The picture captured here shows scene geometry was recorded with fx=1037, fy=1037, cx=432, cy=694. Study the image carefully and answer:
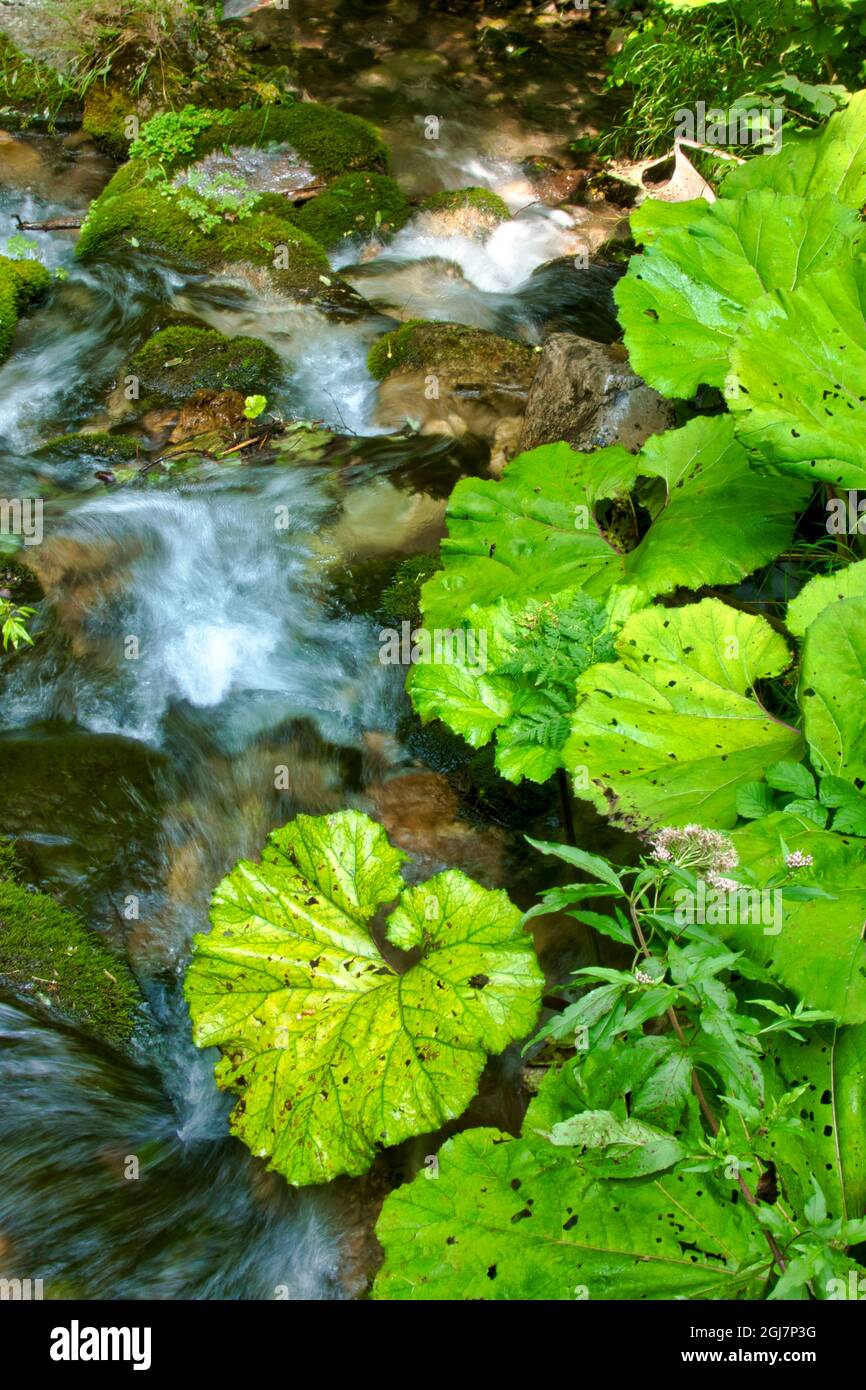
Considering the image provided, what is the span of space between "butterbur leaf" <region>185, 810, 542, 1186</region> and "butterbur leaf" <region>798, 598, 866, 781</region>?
2.72ft

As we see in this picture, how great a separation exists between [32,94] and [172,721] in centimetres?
568

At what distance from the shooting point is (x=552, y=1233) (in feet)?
6.76

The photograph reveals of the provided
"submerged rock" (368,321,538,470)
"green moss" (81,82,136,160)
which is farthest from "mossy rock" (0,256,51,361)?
"submerged rock" (368,321,538,470)

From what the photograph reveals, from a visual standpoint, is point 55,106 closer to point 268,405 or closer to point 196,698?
point 268,405

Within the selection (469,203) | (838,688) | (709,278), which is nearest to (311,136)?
(469,203)

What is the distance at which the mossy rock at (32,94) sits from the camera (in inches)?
276

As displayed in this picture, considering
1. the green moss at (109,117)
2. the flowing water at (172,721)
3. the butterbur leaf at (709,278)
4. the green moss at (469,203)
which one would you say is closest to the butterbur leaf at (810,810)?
the flowing water at (172,721)

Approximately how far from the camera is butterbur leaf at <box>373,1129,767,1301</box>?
196 cm

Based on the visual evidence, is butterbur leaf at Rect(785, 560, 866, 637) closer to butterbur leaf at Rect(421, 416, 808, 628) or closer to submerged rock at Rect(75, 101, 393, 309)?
butterbur leaf at Rect(421, 416, 808, 628)

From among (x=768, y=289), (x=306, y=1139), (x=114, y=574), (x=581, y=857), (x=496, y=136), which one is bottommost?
(x=306, y=1139)

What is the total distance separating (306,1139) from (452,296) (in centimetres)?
486

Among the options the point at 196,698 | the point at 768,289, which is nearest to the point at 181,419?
the point at 196,698

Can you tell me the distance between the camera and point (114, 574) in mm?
4059
